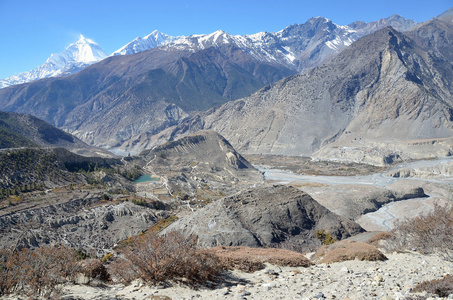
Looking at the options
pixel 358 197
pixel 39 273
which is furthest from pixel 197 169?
pixel 39 273

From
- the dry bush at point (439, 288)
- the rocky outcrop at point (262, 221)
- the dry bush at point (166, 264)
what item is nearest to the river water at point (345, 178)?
the rocky outcrop at point (262, 221)

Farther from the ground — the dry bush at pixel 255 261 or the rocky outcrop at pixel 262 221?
the dry bush at pixel 255 261

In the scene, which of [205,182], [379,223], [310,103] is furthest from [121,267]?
[310,103]

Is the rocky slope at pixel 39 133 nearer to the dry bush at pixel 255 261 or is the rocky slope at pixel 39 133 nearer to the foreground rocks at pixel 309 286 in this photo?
the dry bush at pixel 255 261

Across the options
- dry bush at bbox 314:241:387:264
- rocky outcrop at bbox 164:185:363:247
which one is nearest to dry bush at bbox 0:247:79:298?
dry bush at bbox 314:241:387:264

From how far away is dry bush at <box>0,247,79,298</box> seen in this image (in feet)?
37.1

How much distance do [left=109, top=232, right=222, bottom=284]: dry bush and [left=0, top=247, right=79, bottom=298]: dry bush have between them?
6.58ft

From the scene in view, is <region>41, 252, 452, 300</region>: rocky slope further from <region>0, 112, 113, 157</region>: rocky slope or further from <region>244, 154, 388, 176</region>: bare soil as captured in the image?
<region>0, 112, 113, 157</region>: rocky slope

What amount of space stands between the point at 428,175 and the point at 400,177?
7.28 metres

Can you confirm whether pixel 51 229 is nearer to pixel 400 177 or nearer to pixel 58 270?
pixel 58 270

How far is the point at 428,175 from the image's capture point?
310 ft

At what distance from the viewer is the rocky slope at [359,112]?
139625mm

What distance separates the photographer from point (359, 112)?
559 ft

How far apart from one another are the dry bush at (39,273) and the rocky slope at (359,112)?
12672 centimetres
